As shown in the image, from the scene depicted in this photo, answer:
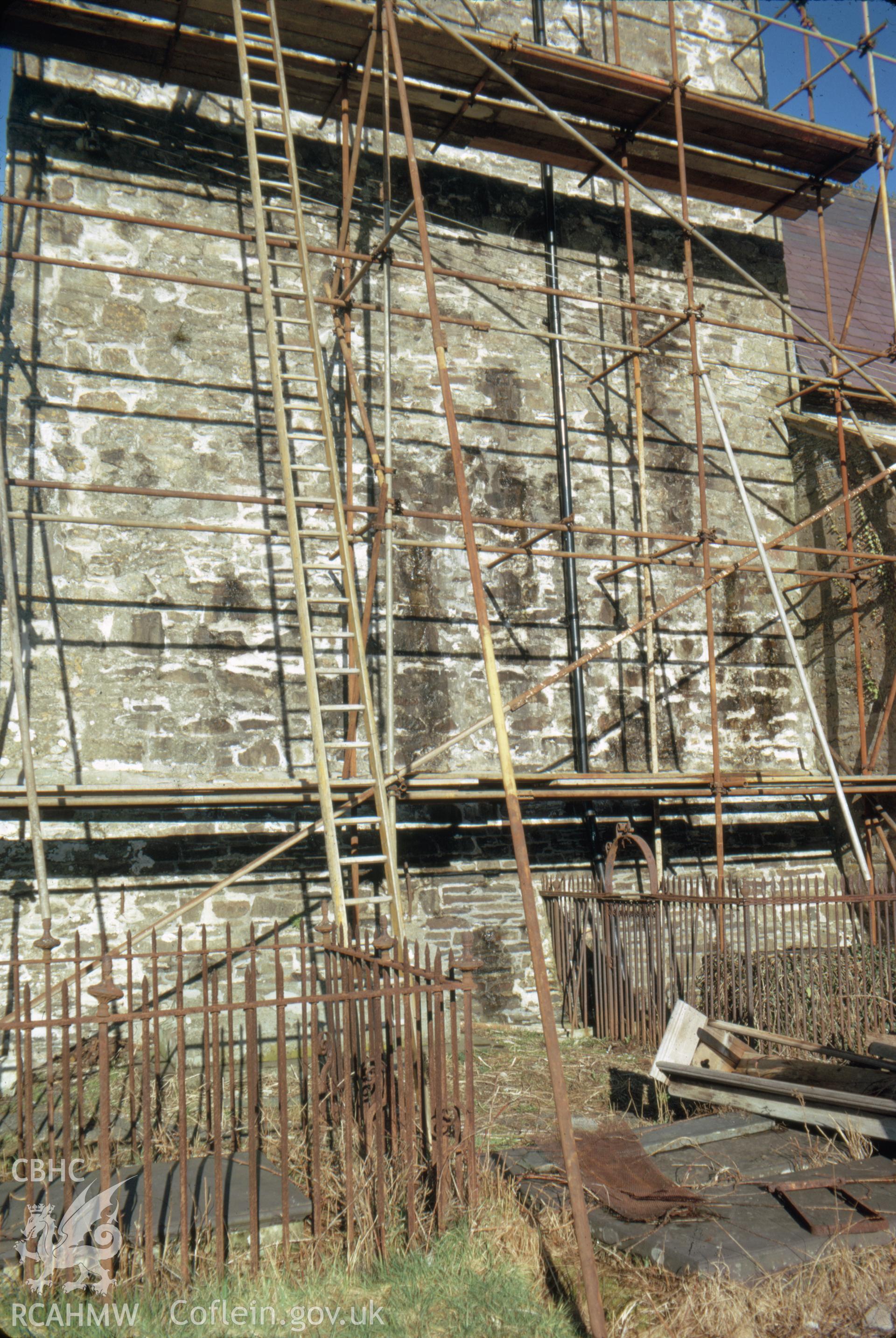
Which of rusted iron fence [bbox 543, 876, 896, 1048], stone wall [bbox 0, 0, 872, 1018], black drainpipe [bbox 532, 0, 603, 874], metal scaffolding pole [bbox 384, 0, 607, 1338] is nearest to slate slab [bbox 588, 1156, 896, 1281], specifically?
metal scaffolding pole [bbox 384, 0, 607, 1338]

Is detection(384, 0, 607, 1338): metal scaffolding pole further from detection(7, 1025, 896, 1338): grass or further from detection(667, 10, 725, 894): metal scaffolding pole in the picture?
detection(667, 10, 725, 894): metal scaffolding pole

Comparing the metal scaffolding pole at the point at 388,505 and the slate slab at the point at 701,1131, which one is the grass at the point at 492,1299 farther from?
the metal scaffolding pole at the point at 388,505

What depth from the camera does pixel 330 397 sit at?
30.1ft

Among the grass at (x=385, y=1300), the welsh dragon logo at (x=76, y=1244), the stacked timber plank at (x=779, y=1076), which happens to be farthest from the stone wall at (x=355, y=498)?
the grass at (x=385, y=1300)

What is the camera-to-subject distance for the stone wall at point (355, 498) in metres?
8.16

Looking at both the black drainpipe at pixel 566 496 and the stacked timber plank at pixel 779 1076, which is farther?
the black drainpipe at pixel 566 496

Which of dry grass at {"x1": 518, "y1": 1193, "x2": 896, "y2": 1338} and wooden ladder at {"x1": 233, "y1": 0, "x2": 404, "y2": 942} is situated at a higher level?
wooden ladder at {"x1": 233, "y1": 0, "x2": 404, "y2": 942}

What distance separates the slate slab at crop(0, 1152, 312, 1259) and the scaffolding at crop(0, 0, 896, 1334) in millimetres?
1804

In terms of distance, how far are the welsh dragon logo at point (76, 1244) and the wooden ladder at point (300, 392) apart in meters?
2.81

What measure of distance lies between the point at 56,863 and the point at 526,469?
5.20 meters

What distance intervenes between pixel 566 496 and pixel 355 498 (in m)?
2.02

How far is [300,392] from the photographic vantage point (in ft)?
29.8

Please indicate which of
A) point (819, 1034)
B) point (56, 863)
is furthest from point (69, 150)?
point (819, 1034)

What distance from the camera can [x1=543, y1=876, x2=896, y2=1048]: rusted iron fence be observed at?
7547mm
